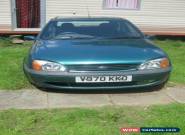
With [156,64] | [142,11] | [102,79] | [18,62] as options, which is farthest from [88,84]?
[142,11]

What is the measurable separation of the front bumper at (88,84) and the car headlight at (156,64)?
7 centimetres

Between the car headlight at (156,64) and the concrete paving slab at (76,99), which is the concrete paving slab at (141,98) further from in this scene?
the car headlight at (156,64)

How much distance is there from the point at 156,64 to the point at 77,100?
1.40 meters

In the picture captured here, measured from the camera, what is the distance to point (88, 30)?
796cm

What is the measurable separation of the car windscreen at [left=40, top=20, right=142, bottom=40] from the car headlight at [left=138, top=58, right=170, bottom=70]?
4.36ft

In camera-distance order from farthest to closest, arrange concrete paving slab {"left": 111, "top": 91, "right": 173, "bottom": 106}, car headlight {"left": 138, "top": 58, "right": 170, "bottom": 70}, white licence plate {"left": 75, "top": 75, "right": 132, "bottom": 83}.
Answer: car headlight {"left": 138, "top": 58, "right": 170, "bottom": 70} < white licence plate {"left": 75, "top": 75, "right": 132, "bottom": 83} < concrete paving slab {"left": 111, "top": 91, "right": 173, "bottom": 106}

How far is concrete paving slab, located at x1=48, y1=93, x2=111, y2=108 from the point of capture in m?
6.12

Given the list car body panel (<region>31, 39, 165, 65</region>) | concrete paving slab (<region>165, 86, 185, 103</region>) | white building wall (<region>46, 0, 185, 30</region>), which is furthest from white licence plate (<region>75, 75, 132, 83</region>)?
white building wall (<region>46, 0, 185, 30</region>)

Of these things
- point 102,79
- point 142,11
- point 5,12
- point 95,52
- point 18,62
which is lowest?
point 18,62

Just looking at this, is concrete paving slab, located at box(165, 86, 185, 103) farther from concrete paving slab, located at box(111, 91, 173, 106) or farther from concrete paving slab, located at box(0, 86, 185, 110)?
concrete paving slab, located at box(111, 91, 173, 106)

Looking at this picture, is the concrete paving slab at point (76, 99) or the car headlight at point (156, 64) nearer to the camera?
the concrete paving slab at point (76, 99)

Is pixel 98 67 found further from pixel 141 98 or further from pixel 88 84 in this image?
pixel 141 98

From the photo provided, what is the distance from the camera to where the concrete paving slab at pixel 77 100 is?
612cm

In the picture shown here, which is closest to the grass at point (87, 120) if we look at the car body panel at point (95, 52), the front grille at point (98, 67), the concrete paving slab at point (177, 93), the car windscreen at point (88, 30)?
the concrete paving slab at point (177, 93)
